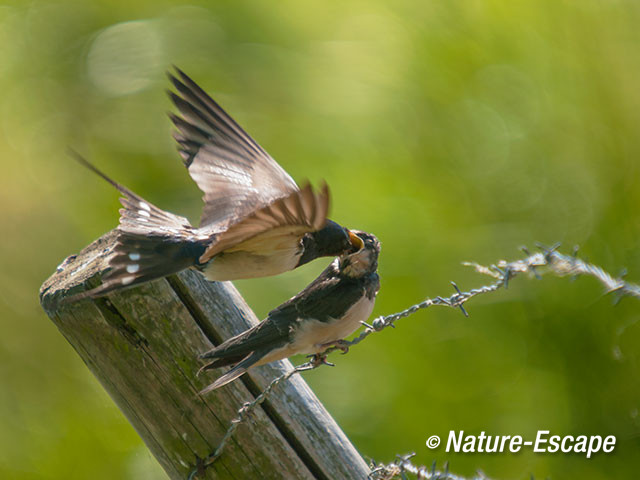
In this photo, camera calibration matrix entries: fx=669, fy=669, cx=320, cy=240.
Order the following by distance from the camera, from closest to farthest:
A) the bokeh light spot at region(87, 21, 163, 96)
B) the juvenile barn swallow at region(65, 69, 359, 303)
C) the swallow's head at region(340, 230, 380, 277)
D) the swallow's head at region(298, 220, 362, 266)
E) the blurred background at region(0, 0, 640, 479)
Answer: the juvenile barn swallow at region(65, 69, 359, 303), the swallow's head at region(298, 220, 362, 266), the swallow's head at region(340, 230, 380, 277), the blurred background at region(0, 0, 640, 479), the bokeh light spot at region(87, 21, 163, 96)

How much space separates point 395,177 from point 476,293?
154 centimetres

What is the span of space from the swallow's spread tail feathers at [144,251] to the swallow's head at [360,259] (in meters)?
0.41

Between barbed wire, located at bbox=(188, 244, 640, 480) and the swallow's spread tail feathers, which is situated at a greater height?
the swallow's spread tail feathers

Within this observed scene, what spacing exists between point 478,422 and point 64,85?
2649 mm

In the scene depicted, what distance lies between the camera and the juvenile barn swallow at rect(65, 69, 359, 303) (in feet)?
4.64

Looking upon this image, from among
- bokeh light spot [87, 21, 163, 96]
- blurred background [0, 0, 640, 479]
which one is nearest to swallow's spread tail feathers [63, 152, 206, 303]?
blurred background [0, 0, 640, 479]

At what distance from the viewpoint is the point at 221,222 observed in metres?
1.71

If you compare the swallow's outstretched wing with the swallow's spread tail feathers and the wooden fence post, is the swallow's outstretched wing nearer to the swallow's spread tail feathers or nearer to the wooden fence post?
the swallow's spread tail feathers

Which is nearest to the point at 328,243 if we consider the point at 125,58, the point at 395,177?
the point at 395,177

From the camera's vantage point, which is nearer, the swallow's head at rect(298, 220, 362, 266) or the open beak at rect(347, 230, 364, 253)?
the swallow's head at rect(298, 220, 362, 266)

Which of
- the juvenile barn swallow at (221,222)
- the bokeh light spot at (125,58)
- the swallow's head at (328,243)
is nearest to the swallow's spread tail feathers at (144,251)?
the juvenile barn swallow at (221,222)

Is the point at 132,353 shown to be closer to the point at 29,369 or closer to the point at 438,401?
the point at 438,401

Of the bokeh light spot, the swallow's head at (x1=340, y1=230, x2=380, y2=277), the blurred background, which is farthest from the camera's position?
the bokeh light spot

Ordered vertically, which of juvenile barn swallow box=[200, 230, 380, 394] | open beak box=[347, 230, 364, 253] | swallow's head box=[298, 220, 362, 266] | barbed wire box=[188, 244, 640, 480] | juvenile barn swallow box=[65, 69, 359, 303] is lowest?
barbed wire box=[188, 244, 640, 480]
